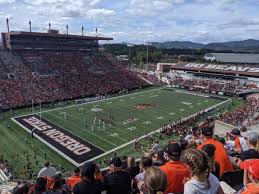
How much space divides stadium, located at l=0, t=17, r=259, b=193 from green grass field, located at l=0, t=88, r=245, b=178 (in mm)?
93

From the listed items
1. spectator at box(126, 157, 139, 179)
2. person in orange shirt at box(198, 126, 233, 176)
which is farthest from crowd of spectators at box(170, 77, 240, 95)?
spectator at box(126, 157, 139, 179)

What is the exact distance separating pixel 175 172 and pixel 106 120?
33.6 metres

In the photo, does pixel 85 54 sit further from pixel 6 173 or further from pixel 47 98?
pixel 6 173

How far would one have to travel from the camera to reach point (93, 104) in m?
47.7

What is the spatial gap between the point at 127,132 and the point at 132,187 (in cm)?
2881

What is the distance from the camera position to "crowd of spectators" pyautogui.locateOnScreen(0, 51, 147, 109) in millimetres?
47406

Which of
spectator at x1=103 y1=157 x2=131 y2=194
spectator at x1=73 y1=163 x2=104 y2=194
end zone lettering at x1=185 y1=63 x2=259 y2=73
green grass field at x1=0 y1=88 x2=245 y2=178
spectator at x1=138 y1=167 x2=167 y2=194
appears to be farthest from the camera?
end zone lettering at x1=185 y1=63 x2=259 y2=73

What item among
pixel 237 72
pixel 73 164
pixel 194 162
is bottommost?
pixel 73 164

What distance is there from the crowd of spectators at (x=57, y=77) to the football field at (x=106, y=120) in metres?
5.10

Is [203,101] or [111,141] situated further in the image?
[203,101]

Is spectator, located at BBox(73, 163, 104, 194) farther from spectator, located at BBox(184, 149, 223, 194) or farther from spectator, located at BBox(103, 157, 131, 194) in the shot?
spectator, located at BBox(184, 149, 223, 194)

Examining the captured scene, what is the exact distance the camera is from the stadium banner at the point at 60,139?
2828cm

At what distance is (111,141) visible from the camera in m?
31.7

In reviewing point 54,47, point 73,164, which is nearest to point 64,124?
point 73,164
